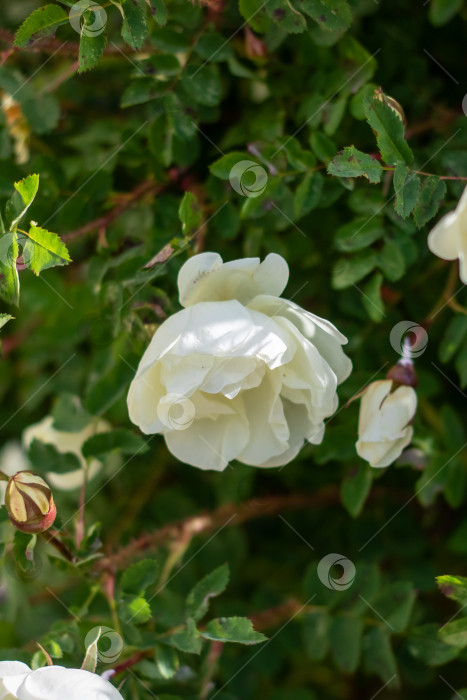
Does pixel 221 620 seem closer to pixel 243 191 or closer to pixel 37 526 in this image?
pixel 37 526

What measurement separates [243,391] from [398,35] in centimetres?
68

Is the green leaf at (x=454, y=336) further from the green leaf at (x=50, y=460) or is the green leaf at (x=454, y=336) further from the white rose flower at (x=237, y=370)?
the green leaf at (x=50, y=460)

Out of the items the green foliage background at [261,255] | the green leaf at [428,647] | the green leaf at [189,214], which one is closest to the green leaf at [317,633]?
the green foliage background at [261,255]

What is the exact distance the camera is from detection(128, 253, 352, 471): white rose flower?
31.5 inches

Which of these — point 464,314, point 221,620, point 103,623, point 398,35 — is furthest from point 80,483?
point 398,35

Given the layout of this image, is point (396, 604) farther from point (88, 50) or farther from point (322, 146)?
point (88, 50)

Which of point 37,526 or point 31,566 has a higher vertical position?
point 37,526

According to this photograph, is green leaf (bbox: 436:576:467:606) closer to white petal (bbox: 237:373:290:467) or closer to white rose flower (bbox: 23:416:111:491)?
white petal (bbox: 237:373:290:467)

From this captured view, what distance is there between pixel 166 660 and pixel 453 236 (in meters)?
0.56

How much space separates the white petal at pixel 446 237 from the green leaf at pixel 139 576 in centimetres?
48

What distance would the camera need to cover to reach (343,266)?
106 centimetres

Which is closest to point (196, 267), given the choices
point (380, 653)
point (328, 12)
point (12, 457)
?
point (328, 12)

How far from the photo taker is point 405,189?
2.76ft

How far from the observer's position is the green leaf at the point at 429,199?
0.86m
